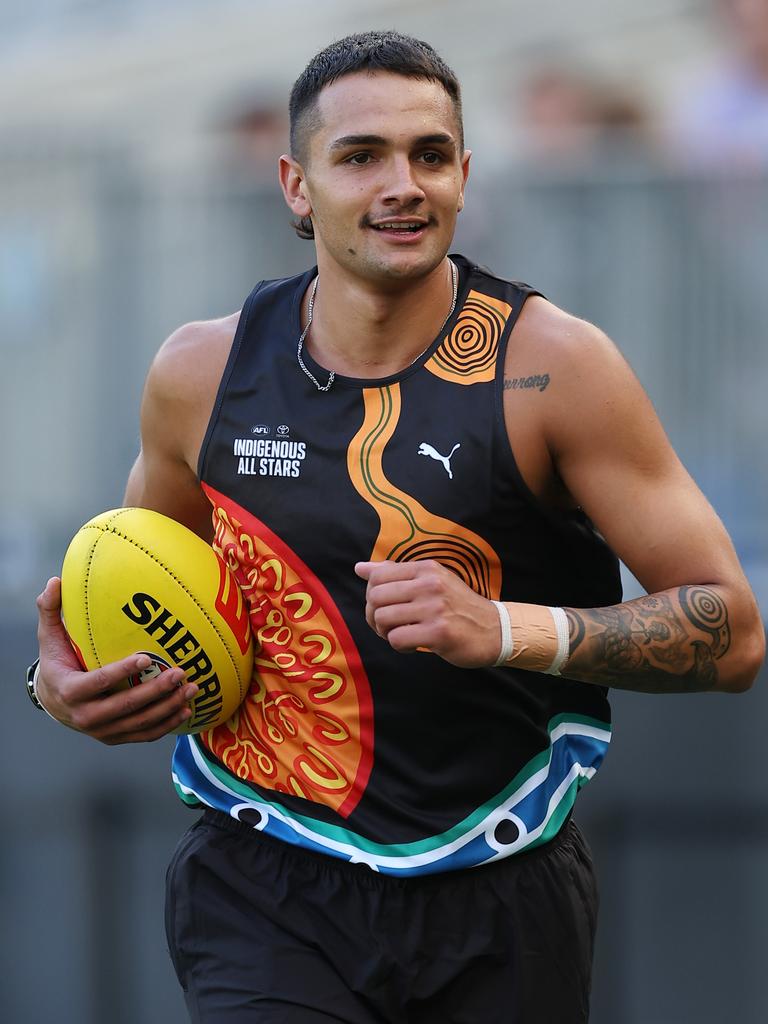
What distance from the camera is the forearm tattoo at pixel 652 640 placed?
355 cm

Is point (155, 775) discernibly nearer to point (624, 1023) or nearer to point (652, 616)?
point (624, 1023)

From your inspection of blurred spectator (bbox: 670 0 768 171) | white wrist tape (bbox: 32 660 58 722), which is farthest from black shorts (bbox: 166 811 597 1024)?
blurred spectator (bbox: 670 0 768 171)

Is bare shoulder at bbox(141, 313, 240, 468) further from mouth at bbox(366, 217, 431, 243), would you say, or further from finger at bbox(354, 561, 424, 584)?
finger at bbox(354, 561, 424, 584)

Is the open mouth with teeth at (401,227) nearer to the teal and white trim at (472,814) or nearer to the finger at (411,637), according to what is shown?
the finger at (411,637)

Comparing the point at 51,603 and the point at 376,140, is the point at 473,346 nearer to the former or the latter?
the point at 376,140

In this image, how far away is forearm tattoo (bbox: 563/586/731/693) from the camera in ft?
11.6

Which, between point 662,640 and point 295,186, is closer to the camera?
point 662,640

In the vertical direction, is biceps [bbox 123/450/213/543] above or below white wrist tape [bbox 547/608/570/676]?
above

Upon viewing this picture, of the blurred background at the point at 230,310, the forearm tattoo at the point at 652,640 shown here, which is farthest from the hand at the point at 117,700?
the blurred background at the point at 230,310

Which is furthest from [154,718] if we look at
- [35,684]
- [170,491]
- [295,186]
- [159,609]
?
[295,186]

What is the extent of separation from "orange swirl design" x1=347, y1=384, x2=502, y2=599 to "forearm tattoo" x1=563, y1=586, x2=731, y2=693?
0.30m

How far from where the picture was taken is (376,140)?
12.7 ft

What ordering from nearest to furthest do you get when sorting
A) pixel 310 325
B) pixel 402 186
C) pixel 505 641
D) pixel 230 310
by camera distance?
pixel 505 641 → pixel 402 186 → pixel 310 325 → pixel 230 310

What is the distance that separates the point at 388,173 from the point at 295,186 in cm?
44
